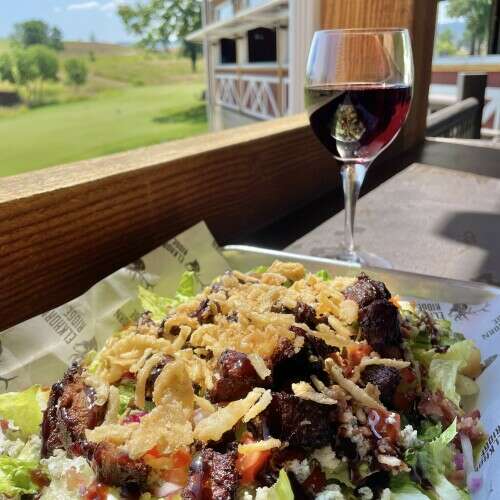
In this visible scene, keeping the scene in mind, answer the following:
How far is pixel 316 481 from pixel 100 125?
18262 mm

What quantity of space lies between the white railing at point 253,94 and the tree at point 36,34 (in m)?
5.60

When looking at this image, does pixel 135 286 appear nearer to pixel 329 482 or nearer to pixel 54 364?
pixel 54 364

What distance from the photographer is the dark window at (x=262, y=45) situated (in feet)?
34.0

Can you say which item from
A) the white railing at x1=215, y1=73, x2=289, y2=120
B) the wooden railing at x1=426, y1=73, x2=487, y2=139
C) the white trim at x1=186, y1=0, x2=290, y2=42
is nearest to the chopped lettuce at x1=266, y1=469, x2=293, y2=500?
the wooden railing at x1=426, y1=73, x2=487, y2=139

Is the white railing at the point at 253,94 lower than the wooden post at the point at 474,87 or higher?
lower

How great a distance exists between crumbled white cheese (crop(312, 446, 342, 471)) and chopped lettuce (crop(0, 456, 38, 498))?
335mm

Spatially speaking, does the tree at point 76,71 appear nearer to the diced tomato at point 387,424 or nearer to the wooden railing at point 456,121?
the wooden railing at point 456,121

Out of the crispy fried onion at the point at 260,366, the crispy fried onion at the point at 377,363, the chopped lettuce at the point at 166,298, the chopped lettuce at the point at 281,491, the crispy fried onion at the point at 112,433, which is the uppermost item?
the crispy fried onion at the point at 260,366

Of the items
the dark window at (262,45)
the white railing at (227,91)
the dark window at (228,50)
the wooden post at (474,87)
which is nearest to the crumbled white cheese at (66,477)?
the wooden post at (474,87)

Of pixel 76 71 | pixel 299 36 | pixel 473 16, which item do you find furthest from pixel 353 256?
pixel 76 71

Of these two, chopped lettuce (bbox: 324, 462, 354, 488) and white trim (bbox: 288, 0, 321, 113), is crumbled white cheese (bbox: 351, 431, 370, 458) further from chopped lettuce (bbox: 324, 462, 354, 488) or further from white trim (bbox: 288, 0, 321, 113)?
white trim (bbox: 288, 0, 321, 113)

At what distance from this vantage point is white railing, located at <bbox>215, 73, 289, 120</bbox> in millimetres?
10148

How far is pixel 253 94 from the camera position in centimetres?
1197

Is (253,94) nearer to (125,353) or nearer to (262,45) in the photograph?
(262,45)
